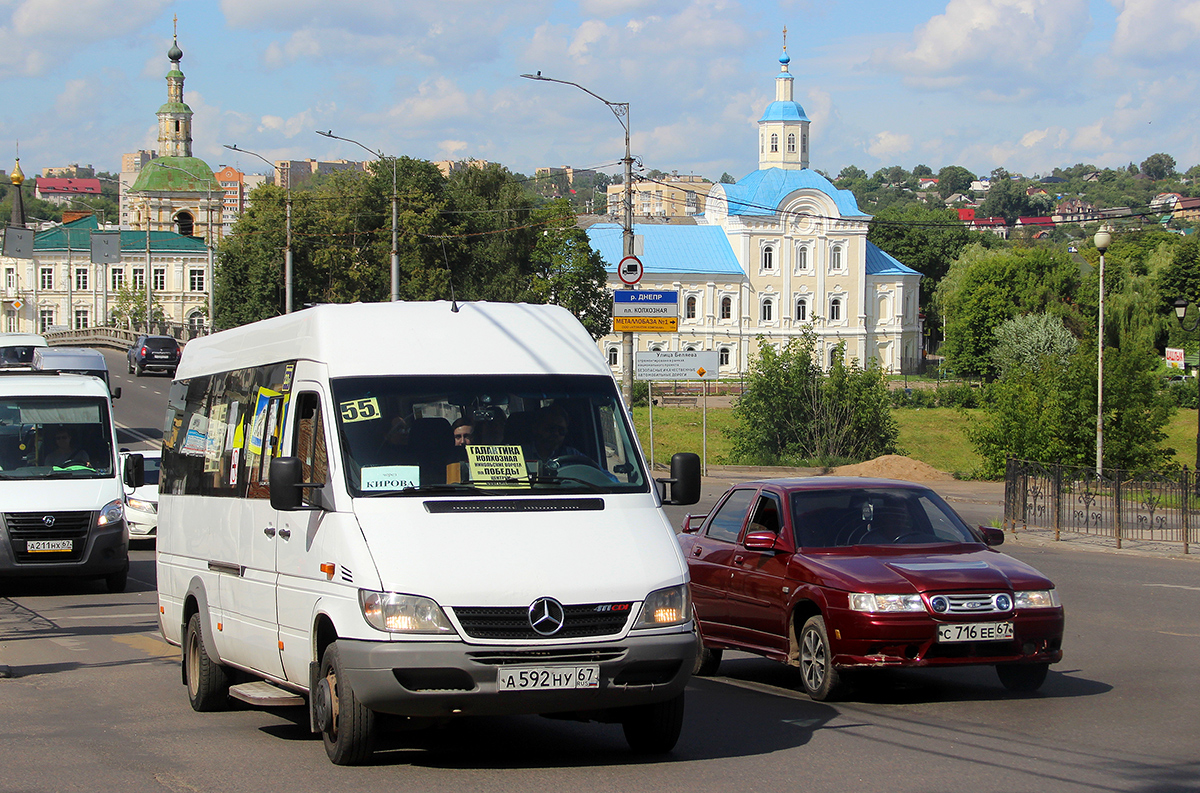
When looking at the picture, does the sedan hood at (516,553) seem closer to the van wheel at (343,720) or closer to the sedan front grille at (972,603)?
the van wheel at (343,720)

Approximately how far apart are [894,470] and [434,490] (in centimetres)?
4100

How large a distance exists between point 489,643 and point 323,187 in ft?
280

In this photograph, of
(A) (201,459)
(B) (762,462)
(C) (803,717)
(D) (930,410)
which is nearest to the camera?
(C) (803,717)

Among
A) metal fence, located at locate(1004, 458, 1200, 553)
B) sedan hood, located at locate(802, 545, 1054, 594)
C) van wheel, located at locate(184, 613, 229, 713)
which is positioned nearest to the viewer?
sedan hood, located at locate(802, 545, 1054, 594)

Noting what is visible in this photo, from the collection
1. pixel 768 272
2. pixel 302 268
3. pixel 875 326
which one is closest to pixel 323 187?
pixel 302 268

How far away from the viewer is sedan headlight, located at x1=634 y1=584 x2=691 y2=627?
23.1ft

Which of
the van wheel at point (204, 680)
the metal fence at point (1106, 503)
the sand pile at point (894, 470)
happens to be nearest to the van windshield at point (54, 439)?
the van wheel at point (204, 680)

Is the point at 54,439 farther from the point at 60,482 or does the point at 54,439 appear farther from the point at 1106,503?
the point at 1106,503

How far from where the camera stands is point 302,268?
268ft

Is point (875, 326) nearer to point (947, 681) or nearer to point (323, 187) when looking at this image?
point (323, 187)

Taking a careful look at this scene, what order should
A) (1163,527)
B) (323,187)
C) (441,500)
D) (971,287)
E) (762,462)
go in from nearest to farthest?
(441,500)
(1163,527)
(762,462)
(323,187)
(971,287)

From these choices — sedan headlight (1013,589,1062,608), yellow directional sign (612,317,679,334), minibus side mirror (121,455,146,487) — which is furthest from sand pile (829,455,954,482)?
sedan headlight (1013,589,1062,608)

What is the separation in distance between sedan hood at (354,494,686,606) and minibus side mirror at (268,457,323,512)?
15.2 inches

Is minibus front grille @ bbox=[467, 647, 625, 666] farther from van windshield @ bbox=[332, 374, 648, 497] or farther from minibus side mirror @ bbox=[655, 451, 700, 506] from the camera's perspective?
minibus side mirror @ bbox=[655, 451, 700, 506]
